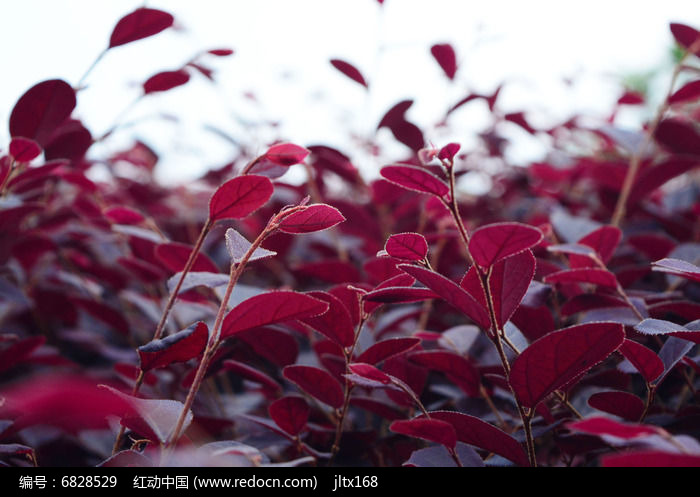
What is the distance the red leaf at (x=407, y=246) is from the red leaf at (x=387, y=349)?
0.52 ft

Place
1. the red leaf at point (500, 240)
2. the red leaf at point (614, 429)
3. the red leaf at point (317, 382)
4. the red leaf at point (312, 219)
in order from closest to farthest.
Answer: the red leaf at point (614, 429) < the red leaf at point (500, 240) < the red leaf at point (312, 219) < the red leaf at point (317, 382)

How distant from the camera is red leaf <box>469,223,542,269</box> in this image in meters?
0.58

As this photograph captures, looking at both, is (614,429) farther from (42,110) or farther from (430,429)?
(42,110)

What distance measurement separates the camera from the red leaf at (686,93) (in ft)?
3.63

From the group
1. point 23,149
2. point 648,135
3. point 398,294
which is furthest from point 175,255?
point 648,135

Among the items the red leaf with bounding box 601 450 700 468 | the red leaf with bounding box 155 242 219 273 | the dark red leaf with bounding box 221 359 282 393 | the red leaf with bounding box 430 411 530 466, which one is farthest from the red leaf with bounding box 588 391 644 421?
the red leaf with bounding box 155 242 219 273

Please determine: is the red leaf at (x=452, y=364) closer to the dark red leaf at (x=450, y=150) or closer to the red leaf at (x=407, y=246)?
the red leaf at (x=407, y=246)

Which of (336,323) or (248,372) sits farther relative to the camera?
(248,372)

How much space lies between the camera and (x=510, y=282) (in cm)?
70

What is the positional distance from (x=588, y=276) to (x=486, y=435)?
307 millimetres

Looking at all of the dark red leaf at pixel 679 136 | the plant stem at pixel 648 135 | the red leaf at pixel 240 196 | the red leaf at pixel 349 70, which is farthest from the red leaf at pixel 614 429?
the dark red leaf at pixel 679 136

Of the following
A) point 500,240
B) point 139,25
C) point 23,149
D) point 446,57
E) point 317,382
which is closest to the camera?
point 500,240

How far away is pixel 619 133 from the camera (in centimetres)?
130
